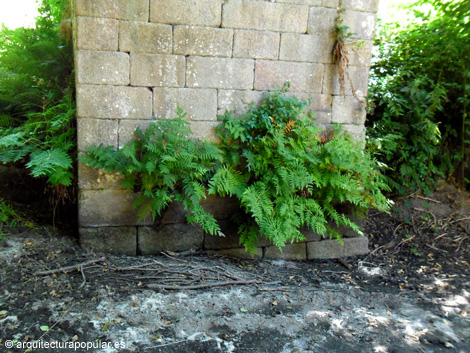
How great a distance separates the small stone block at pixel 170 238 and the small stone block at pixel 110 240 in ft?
0.29

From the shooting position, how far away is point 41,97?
16.4 feet

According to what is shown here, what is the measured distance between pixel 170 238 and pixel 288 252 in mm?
1457

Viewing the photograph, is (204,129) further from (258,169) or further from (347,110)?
(347,110)

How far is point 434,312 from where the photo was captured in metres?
3.99

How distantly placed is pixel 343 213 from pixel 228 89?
2037mm

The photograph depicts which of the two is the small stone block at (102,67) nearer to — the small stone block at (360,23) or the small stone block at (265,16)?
A: the small stone block at (265,16)

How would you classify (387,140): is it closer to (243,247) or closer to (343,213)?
(343,213)

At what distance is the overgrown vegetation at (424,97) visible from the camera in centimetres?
604

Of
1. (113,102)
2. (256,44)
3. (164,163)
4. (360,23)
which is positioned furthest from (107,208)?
(360,23)

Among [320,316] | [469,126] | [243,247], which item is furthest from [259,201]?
[469,126]

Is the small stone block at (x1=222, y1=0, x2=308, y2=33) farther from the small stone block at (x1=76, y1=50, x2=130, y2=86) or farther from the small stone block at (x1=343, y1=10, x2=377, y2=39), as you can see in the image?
the small stone block at (x1=76, y1=50, x2=130, y2=86)

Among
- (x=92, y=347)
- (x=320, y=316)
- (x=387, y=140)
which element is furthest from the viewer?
(x=387, y=140)

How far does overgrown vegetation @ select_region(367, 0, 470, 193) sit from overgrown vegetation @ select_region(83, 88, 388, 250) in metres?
1.53

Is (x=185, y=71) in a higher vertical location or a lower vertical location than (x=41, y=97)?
higher
